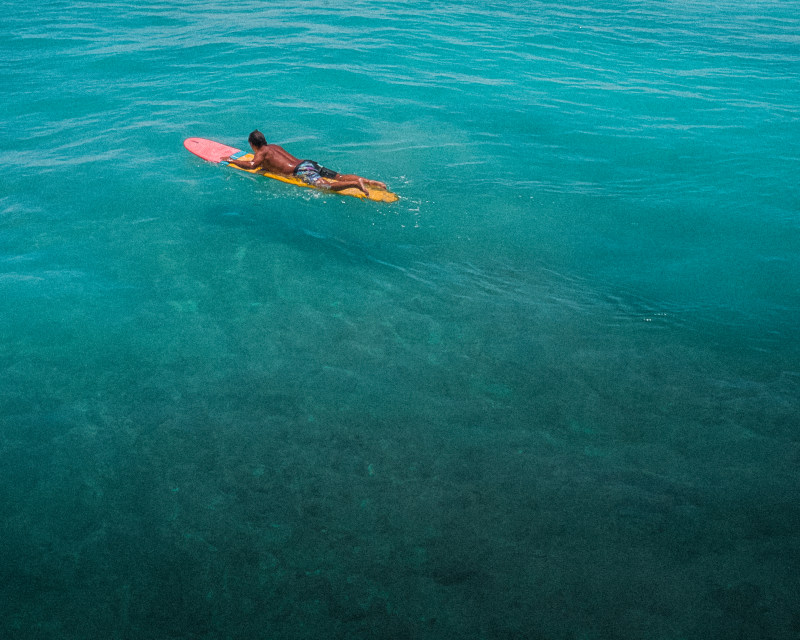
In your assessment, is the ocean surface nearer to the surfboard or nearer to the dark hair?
the surfboard

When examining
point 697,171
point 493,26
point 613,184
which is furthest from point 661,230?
point 493,26

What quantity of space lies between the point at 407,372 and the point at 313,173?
614 centimetres

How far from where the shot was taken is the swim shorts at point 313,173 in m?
12.6

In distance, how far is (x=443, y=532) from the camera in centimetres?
625

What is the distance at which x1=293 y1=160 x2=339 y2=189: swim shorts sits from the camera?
12596 millimetres

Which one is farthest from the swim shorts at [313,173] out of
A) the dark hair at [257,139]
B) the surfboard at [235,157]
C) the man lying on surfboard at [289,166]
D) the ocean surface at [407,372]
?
the dark hair at [257,139]

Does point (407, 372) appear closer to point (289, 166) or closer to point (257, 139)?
point (289, 166)

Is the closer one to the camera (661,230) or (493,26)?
(661,230)

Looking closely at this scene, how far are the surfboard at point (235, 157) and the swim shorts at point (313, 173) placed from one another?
13 cm

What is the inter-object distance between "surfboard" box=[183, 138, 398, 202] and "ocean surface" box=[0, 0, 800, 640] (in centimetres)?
28

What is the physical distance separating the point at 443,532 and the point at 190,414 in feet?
11.7

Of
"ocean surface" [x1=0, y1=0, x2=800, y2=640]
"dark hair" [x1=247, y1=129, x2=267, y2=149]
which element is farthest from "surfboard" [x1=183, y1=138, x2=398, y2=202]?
"dark hair" [x1=247, y1=129, x2=267, y2=149]

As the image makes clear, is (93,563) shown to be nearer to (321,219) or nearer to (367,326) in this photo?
(367,326)

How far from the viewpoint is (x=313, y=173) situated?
1270 centimetres
